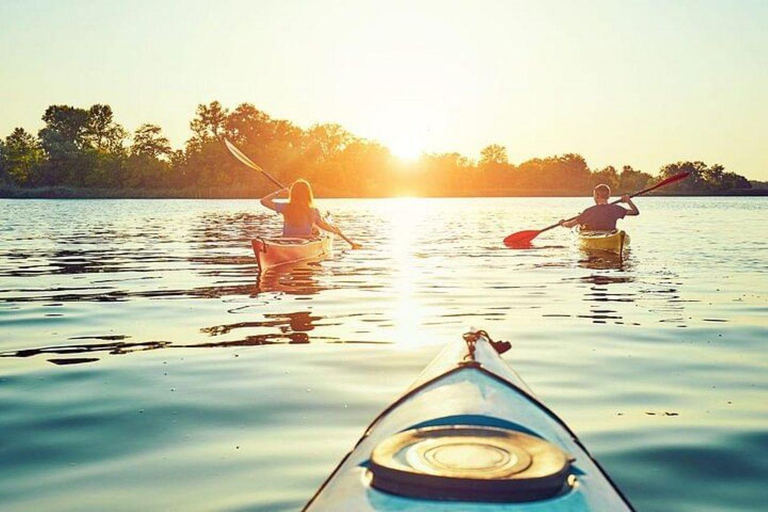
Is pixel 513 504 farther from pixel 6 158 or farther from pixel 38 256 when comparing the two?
pixel 6 158

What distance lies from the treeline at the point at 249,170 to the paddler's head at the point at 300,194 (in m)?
83.1

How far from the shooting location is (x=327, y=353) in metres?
7.04

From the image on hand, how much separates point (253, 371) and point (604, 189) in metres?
12.3

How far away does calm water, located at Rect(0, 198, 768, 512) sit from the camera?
4004 mm

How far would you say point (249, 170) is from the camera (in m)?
114

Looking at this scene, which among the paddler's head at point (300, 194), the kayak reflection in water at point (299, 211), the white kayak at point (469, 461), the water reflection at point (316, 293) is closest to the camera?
the white kayak at point (469, 461)

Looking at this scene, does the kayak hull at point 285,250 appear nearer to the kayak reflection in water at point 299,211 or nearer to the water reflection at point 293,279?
the water reflection at point 293,279

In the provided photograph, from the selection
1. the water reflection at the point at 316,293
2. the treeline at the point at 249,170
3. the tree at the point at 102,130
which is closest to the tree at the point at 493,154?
the treeline at the point at 249,170

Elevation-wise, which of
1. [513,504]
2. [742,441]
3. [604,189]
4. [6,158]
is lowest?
[742,441]

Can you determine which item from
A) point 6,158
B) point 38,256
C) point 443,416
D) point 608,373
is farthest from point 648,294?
point 6,158

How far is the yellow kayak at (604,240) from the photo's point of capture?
15766mm

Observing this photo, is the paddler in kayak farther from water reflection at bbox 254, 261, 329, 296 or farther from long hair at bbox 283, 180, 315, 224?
water reflection at bbox 254, 261, 329, 296

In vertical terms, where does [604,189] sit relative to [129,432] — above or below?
above

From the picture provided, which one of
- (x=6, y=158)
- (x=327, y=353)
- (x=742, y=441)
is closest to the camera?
(x=742, y=441)
